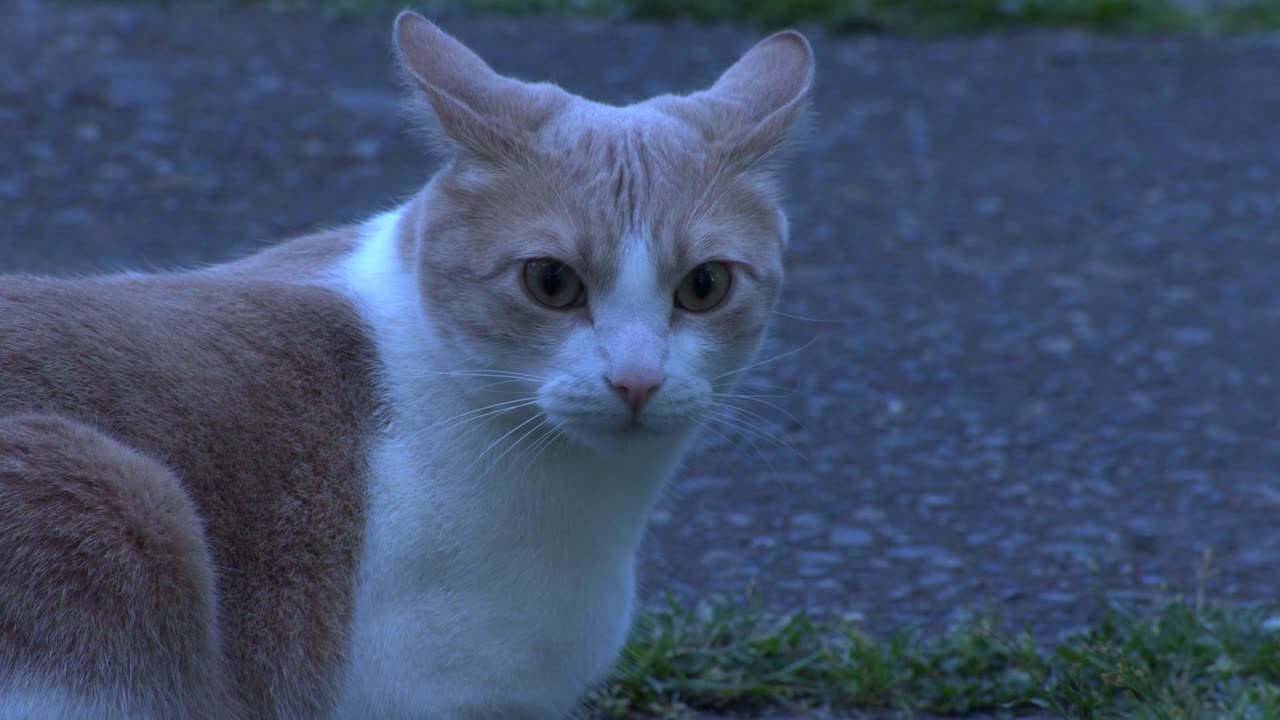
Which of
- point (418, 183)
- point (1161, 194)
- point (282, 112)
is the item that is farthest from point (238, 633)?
point (1161, 194)

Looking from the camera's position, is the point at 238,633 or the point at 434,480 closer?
A: the point at 238,633

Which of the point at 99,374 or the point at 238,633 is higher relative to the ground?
the point at 99,374

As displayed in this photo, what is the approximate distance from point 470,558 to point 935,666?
1.15 meters

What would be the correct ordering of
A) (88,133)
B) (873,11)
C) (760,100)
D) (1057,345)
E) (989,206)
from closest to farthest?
(760,100) → (1057,345) → (88,133) → (989,206) → (873,11)

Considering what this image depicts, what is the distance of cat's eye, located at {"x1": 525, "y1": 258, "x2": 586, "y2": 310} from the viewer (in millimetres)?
2521

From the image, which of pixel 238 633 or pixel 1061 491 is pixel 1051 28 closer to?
pixel 1061 491

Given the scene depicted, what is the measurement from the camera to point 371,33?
297 inches

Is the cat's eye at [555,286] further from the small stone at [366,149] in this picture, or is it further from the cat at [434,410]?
the small stone at [366,149]

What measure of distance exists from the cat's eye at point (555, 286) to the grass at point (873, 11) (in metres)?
5.63

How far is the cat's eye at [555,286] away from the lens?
2521 millimetres

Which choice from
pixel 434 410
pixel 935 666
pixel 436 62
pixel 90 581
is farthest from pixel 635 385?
pixel 935 666

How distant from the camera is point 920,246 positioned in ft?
19.3

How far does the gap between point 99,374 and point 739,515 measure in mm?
1953

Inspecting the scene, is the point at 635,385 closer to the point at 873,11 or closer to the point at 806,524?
the point at 806,524
